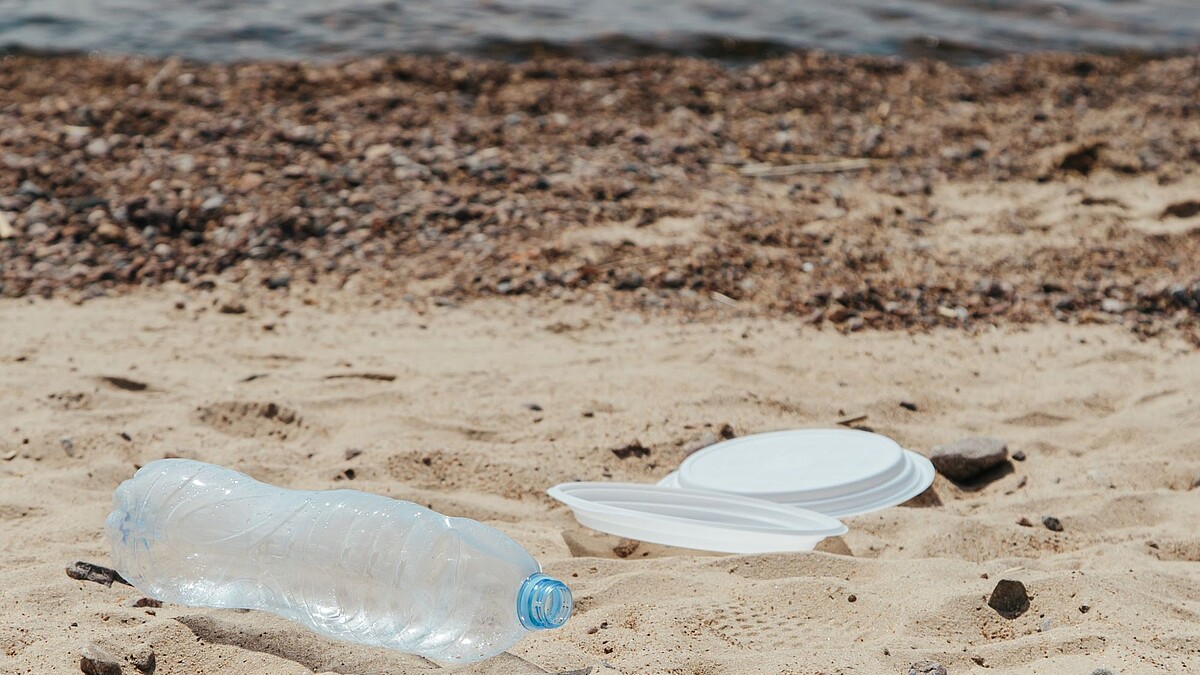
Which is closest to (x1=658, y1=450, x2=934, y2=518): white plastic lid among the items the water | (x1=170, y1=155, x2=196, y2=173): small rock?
(x1=170, y1=155, x2=196, y2=173): small rock

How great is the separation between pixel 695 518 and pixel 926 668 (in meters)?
0.93

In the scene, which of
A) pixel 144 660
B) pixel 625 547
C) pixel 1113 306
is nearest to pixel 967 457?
pixel 625 547

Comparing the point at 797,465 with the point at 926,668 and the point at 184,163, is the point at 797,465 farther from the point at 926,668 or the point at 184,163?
the point at 184,163

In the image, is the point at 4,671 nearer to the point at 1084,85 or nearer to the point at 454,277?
the point at 454,277

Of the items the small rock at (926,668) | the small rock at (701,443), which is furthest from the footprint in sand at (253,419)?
the small rock at (926,668)

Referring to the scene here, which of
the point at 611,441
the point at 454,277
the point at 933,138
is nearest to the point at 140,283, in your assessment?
the point at 454,277

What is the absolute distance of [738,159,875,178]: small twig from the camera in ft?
20.8

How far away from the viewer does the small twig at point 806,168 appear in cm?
633

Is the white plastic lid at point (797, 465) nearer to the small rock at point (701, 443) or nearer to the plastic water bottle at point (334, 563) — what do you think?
the small rock at point (701, 443)

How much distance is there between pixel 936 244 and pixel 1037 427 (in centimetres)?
168

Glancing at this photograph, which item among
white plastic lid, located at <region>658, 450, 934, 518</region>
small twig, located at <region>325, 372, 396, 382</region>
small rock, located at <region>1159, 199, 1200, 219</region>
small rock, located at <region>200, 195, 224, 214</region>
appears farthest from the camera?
small rock, located at <region>1159, 199, 1200, 219</region>

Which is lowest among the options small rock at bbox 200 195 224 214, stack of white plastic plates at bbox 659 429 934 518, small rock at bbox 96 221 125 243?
stack of white plastic plates at bbox 659 429 934 518

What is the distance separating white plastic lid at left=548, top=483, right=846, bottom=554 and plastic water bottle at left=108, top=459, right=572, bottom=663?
66 cm

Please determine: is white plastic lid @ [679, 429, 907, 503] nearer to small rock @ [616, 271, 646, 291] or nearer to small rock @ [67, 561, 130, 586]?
small rock @ [616, 271, 646, 291]
